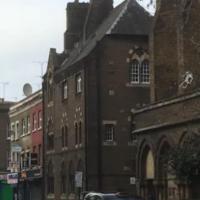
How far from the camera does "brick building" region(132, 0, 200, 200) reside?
116 feet

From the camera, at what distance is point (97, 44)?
179ft

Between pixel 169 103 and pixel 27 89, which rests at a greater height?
pixel 27 89

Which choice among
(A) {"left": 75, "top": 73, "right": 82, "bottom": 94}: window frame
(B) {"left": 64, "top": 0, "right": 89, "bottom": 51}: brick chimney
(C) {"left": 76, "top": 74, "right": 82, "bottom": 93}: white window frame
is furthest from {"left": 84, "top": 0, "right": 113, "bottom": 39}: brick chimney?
(C) {"left": 76, "top": 74, "right": 82, "bottom": 93}: white window frame

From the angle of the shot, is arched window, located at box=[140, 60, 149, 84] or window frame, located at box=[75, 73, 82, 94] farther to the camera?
window frame, located at box=[75, 73, 82, 94]

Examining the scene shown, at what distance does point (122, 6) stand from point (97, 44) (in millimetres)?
5785

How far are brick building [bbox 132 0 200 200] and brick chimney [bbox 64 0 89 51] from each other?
72.6 feet

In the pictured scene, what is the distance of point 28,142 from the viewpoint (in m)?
74.6

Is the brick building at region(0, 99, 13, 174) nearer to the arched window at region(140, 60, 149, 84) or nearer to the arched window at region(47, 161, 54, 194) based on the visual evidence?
the arched window at region(47, 161, 54, 194)

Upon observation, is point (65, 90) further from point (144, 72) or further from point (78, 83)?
point (144, 72)

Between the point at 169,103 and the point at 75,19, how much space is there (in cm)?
3019

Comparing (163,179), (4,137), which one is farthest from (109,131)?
(4,137)

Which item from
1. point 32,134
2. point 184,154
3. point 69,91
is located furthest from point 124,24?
point 184,154

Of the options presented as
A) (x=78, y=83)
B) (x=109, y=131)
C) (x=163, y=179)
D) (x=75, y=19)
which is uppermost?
(x=75, y=19)

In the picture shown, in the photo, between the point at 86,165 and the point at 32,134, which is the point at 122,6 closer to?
the point at 86,165
